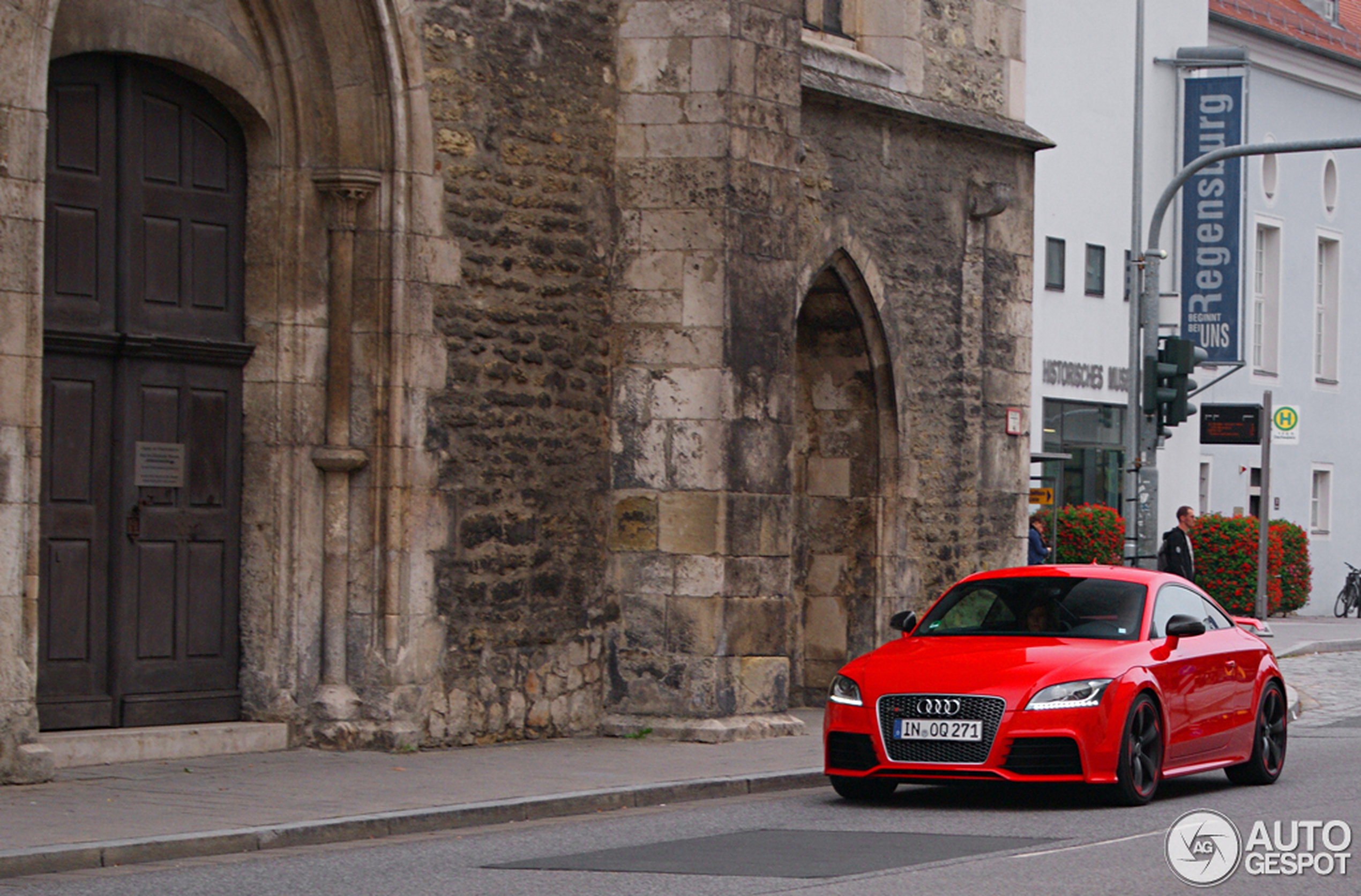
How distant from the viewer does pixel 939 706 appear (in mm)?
11930

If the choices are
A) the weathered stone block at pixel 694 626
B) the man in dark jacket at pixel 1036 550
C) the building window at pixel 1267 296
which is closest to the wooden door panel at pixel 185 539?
the weathered stone block at pixel 694 626

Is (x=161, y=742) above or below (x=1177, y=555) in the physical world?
below

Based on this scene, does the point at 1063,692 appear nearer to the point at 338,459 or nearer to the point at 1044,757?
the point at 1044,757

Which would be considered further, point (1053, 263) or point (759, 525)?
point (1053, 263)

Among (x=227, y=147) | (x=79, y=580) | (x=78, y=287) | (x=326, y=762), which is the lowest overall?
(x=326, y=762)

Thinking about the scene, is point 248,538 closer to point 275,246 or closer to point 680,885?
point 275,246

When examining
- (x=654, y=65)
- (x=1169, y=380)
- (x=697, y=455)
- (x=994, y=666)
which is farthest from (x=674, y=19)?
(x=1169, y=380)

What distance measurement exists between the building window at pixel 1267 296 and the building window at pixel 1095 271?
5.32m

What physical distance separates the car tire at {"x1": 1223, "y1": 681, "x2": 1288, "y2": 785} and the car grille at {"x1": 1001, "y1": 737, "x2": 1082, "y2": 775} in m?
1.97

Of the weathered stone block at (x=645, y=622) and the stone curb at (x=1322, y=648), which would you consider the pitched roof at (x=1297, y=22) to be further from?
the weathered stone block at (x=645, y=622)

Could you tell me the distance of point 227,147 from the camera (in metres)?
14.6

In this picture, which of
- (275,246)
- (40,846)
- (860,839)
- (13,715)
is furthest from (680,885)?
(275,246)

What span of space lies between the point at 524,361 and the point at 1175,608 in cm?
514

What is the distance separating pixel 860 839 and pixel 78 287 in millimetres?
6276
